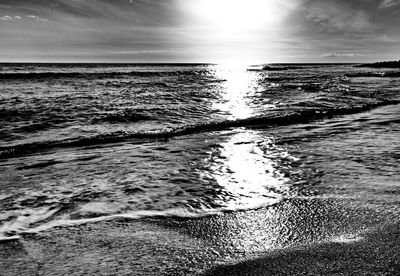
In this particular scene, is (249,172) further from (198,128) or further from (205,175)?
(198,128)

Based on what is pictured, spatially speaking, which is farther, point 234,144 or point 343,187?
point 234,144

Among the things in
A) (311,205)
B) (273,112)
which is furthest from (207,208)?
(273,112)

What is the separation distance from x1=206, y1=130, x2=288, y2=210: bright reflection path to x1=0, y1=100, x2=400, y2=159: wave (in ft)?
5.78

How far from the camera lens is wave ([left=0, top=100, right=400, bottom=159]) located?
7016 mm

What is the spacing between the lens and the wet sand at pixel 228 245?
2432mm

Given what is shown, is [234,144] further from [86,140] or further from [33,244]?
[33,244]

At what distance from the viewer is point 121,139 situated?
7.70 metres

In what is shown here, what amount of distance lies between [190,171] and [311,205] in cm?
200

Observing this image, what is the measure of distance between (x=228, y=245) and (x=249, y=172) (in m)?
2.19

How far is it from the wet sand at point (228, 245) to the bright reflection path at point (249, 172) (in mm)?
364

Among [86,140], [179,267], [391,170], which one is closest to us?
[179,267]

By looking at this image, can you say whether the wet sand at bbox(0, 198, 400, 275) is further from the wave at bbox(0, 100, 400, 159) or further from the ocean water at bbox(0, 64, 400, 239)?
the wave at bbox(0, 100, 400, 159)

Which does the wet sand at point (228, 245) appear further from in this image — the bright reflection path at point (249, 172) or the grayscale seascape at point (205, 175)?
the bright reflection path at point (249, 172)

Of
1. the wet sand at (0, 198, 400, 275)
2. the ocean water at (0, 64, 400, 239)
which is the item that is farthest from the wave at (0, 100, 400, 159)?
the wet sand at (0, 198, 400, 275)
